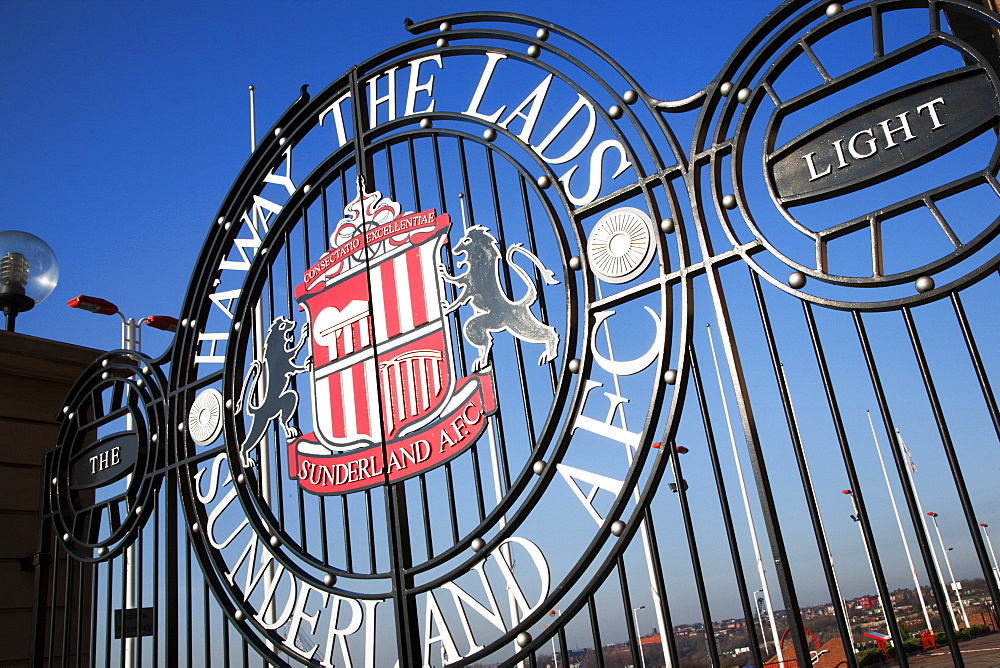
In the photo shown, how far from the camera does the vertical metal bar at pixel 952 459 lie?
1.71 m

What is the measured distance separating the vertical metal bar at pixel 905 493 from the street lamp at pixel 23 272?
4354 millimetres

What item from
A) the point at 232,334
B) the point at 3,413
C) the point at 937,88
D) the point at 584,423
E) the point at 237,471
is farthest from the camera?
the point at 3,413

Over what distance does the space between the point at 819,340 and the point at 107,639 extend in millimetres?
3354

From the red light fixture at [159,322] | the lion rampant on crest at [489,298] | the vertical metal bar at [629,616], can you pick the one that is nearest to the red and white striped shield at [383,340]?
the lion rampant on crest at [489,298]

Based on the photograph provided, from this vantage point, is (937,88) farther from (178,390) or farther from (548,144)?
(178,390)

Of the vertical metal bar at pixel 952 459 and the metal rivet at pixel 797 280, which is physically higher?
the metal rivet at pixel 797 280

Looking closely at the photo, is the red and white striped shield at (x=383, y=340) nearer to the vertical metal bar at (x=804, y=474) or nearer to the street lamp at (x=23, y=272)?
the vertical metal bar at (x=804, y=474)

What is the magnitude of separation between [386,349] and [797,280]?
1586mm

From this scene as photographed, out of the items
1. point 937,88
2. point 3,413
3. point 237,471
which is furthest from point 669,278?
point 3,413

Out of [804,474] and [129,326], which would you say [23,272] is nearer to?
[129,326]

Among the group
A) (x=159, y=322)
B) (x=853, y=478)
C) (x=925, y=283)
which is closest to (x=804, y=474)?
(x=853, y=478)

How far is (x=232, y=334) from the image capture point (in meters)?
3.63

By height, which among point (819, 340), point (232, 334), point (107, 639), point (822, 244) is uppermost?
point (232, 334)

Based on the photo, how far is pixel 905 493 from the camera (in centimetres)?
188
